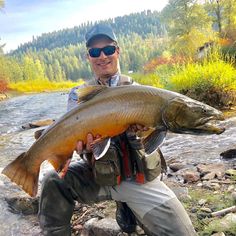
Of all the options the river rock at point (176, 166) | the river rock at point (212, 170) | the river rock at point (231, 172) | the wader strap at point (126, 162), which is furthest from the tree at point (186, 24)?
the wader strap at point (126, 162)

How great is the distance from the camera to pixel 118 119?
264cm

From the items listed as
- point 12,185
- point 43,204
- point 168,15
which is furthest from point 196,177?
point 168,15

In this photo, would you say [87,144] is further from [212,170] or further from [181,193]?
[212,170]

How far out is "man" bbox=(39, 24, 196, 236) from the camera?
2.90 m

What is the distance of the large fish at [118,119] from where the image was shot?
252 cm

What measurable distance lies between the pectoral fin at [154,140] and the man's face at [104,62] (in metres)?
0.95

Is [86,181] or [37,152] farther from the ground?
[37,152]

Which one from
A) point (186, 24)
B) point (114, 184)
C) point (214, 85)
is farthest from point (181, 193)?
point (186, 24)

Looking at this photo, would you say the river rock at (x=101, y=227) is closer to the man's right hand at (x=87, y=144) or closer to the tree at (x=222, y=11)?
the man's right hand at (x=87, y=144)

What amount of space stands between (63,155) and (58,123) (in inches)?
10.4

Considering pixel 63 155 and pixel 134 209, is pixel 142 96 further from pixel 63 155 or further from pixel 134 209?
pixel 134 209

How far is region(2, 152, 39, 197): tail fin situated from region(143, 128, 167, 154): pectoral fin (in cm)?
103

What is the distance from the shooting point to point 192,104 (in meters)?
2.54

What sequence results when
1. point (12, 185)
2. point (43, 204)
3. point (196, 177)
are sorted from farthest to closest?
1. point (12, 185)
2. point (196, 177)
3. point (43, 204)
